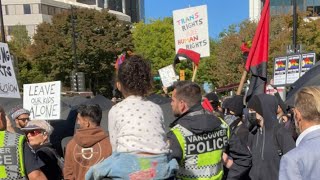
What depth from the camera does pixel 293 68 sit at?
10.4 metres

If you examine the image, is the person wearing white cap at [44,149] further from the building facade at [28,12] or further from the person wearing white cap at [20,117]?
the building facade at [28,12]

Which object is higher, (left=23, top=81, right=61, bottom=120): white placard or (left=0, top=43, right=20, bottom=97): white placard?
(left=0, top=43, right=20, bottom=97): white placard

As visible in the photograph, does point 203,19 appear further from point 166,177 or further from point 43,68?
point 43,68

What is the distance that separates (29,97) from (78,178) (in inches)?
152

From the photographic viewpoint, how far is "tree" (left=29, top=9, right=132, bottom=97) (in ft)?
141

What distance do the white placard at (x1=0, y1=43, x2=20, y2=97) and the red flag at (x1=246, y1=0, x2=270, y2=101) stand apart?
120 inches

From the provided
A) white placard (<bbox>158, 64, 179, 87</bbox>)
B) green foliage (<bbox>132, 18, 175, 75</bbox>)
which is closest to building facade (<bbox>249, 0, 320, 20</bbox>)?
green foliage (<bbox>132, 18, 175, 75</bbox>)

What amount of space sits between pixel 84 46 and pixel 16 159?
40.0 metres

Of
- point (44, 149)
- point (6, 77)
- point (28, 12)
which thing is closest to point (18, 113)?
point (6, 77)

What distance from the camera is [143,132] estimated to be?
2939 mm

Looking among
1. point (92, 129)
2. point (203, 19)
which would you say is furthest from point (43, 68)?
point (92, 129)

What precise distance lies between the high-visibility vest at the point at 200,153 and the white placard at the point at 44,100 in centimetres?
427

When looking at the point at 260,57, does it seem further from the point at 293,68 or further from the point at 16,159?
the point at 16,159

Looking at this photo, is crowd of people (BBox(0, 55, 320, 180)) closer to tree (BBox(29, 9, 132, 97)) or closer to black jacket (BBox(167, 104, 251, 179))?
black jacket (BBox(167, 104, 251, 179))
